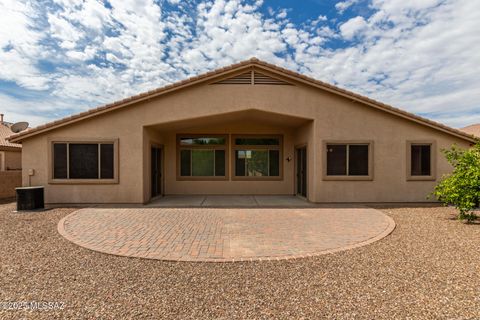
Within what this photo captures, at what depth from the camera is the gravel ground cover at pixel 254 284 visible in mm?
→ 3309

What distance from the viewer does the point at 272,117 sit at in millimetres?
11594

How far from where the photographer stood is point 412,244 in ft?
19.4

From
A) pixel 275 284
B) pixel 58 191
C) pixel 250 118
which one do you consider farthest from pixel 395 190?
pixel 58 191

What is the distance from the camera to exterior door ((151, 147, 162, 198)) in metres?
12.2

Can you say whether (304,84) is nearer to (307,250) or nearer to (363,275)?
(307,250)

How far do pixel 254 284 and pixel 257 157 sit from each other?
9889 millimetres

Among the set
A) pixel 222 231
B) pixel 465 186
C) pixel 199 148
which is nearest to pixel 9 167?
pixel 199 148

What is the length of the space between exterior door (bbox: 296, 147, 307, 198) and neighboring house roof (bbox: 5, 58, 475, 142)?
10.2ft

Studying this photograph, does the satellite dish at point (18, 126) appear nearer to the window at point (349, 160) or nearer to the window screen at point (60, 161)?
the window screen at point (60, 161)

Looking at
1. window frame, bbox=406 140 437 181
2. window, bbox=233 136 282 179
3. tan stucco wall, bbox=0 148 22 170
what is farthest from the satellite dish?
window frame, bbox=406 140 437 181

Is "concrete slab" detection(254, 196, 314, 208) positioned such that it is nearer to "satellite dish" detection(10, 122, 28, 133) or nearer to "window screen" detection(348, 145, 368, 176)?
"window screen" detection(348, 145, 368, 176)

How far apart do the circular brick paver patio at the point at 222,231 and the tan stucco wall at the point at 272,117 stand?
4.49ft

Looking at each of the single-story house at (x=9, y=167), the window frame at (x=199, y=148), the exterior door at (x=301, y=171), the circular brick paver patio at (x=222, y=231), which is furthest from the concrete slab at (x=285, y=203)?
the single-story house at (x=9, y=167)

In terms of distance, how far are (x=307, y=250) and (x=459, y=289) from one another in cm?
246
